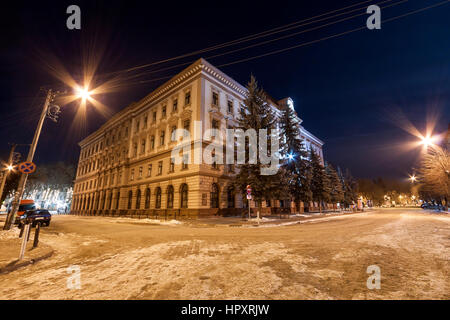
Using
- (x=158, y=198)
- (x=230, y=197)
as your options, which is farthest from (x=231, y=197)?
(x=158, y=198)

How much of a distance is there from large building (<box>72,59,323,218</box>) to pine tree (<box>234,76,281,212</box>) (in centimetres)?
393

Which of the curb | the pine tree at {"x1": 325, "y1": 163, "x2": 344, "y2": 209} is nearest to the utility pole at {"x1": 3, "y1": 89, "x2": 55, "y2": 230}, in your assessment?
the curb

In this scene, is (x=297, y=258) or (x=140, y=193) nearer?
(x=297, y=258)

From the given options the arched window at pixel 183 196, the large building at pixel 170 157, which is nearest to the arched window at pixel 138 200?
the large building at pixel 170 157

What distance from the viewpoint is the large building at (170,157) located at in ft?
73.5

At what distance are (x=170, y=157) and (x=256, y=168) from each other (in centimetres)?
1146

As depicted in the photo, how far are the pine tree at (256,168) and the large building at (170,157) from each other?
3928 mm

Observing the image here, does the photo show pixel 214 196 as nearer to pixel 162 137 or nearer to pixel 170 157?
pixel 170 157

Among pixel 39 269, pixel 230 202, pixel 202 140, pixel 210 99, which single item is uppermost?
pixel 210 99

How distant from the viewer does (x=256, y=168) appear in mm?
19688
